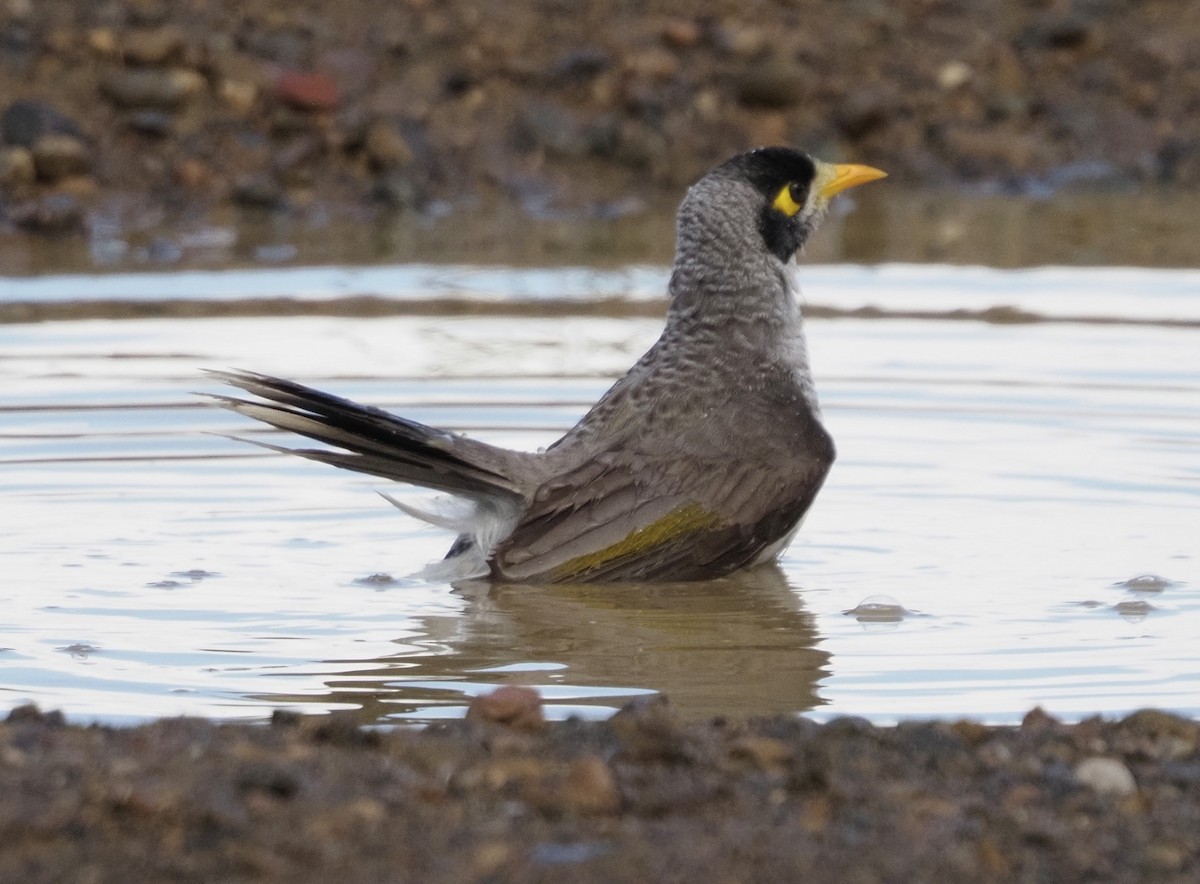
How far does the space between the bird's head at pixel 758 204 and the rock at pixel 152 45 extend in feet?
25.1

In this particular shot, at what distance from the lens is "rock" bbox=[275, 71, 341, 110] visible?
47.9ft

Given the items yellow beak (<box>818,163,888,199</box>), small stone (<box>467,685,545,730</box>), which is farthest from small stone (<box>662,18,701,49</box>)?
small stone (<box>467,685,545,730</box>)

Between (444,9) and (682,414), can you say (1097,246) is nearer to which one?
(444,9)

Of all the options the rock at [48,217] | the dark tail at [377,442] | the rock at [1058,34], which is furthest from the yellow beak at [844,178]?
the rock at [1058,34]

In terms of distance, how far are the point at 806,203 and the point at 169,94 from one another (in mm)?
7704

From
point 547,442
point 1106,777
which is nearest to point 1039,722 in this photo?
point 1106,777

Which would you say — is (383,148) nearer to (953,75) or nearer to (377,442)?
(953,75)

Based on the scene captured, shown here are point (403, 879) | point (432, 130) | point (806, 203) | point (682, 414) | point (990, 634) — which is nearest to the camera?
point (403, 879)

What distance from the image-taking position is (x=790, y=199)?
25.6 feet

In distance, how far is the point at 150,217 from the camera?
13.9 metres

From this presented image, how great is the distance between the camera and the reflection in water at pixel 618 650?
587 centimetres

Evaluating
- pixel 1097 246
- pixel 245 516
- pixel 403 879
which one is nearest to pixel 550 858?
pixel 403 879

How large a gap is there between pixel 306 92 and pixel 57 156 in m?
1.70

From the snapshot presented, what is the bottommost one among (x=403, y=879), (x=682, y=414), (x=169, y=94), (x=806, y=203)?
(x=403, y=879)
